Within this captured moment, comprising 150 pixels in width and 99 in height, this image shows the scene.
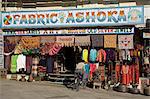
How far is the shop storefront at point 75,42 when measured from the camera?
22719mm

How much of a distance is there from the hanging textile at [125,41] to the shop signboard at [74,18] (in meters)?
0.78

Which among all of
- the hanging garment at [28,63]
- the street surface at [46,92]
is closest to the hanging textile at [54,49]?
the hanging garment at [28,63]

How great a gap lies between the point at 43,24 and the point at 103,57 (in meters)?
4.09

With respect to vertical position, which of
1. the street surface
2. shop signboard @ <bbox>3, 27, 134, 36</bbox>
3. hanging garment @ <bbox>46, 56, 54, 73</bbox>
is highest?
shop signboard @ <bbox>3, 27, 134, 36</bbox>

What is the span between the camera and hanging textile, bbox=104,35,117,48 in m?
22.7

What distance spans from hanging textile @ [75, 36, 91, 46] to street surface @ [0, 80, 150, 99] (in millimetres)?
2756

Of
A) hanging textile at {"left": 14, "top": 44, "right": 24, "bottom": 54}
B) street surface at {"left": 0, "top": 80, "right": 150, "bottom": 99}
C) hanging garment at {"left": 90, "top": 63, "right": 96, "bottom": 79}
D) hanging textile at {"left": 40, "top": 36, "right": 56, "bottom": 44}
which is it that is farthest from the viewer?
hanging textile at {"left": 14, "top": 44, "right": 24, "bottom": 54}

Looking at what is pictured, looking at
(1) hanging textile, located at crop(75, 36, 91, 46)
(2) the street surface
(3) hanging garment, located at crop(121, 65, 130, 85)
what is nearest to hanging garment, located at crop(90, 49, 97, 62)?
(1) hanging textile, located at crop(75, 36, 91, 46)

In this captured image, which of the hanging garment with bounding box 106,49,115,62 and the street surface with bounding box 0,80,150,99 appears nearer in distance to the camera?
the street surface with bounding box 0,80,150,99

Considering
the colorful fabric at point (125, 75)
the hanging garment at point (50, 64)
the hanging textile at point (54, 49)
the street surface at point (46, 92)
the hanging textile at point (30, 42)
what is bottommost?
the street surface at point (46, 92)

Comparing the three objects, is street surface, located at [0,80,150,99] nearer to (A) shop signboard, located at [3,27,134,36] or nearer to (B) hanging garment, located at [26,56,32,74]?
(B) hanging garment, located at [26,56,32,74]

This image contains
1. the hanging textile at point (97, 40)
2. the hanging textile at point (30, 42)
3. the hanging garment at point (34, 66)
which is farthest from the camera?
the hanging garment at point (34, 66)

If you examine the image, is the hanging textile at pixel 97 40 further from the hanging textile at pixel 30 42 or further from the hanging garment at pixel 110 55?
the hanging textile at pixel 30 42

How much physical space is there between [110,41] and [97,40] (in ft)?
2.53
